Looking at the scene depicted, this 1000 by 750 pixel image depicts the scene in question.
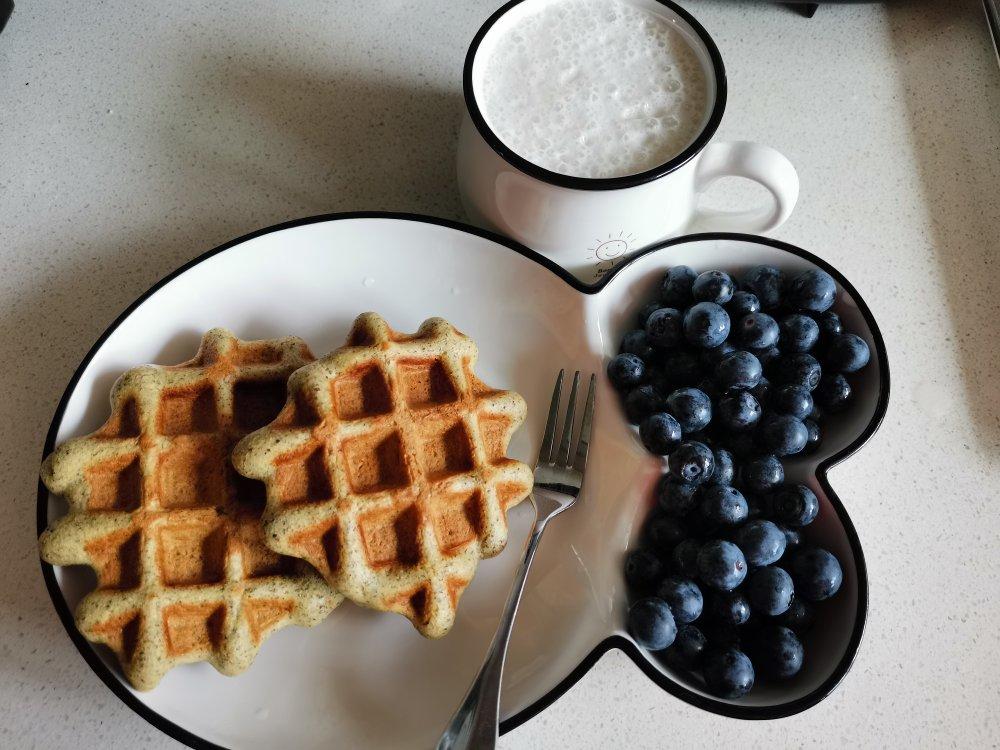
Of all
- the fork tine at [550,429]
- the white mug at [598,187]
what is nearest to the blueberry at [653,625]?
the fork tine at [550,429]

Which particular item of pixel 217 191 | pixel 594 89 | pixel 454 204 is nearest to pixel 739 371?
pixel 594 89

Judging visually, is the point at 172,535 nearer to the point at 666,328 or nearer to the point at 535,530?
the point at 535,530

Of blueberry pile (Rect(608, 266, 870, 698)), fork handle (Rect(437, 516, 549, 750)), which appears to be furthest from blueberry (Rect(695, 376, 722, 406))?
fork handle (Rect(437, 516, 549, 750))

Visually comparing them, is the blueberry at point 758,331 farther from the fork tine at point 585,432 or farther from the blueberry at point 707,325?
the fork tine at point 585,432

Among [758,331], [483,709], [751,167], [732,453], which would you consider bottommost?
[483,709]

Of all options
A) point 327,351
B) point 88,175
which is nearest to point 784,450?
point 327,351

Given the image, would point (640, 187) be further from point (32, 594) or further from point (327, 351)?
point (32, 594)
